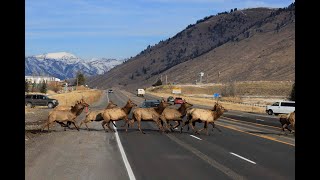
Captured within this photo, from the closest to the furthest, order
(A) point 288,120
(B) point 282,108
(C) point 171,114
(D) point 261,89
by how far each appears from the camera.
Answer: (A) point 288,120
(C) point 171,114
(B) point 282,108
(D) point 261,89

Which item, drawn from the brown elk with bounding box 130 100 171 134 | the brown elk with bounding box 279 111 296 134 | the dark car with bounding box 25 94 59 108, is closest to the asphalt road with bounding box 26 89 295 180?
the brown elk with bounding box 130 100 171 134

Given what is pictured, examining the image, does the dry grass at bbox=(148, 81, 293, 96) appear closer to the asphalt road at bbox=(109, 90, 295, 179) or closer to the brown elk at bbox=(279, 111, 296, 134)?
the brown elk at bbox=(279, 111, 296, 134)

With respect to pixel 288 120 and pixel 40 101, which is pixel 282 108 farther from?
pixel 288 120

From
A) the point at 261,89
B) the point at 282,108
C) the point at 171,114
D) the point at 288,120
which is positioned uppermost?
the point at 261,89

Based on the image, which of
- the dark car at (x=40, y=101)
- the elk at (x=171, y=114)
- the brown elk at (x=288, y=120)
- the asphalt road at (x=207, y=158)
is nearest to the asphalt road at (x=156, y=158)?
the asphalt road at (x=207, y=158)

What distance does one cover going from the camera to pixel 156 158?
595 inches

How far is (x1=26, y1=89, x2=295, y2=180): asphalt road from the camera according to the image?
1173cm

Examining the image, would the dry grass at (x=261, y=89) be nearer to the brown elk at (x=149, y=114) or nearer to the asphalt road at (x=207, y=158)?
the brown elk at (x=149, y=114)

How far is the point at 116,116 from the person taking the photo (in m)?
25.7

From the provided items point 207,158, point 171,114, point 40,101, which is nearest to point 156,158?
point 207,158

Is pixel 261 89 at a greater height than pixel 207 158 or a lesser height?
greater

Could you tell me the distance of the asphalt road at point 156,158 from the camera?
38.5ft
